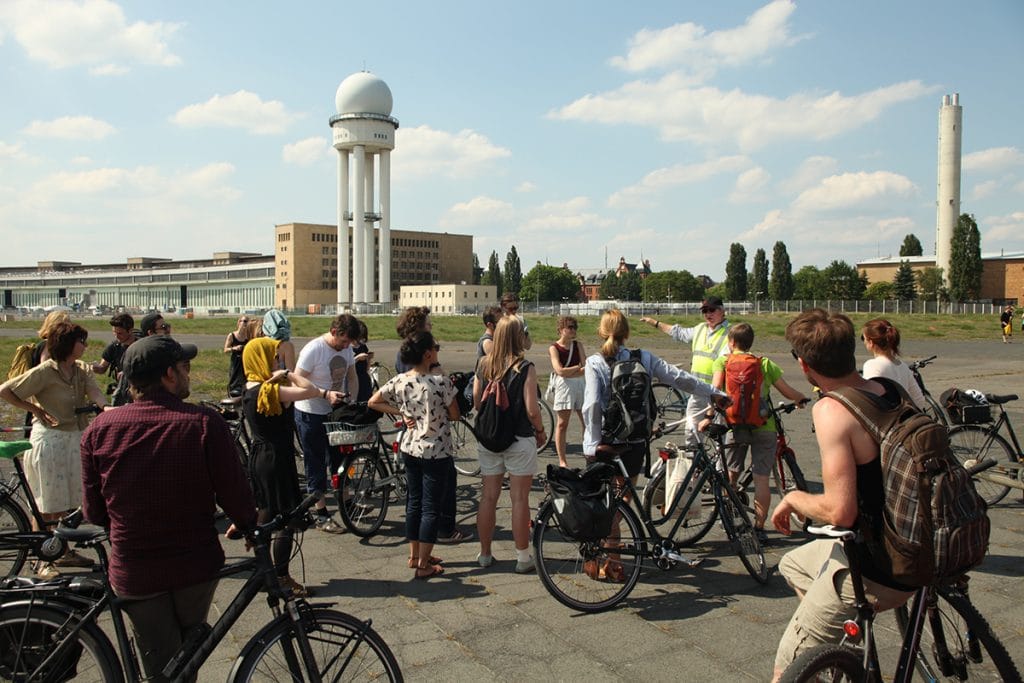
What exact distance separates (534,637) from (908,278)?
11056 centimetres

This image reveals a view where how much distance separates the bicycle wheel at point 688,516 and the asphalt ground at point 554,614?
0.70 feet

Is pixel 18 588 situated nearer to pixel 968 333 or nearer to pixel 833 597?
pixel 833 597

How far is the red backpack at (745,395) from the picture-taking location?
6.19 meters

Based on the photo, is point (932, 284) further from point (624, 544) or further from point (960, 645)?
point (960, 645)

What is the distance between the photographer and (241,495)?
3.11 m

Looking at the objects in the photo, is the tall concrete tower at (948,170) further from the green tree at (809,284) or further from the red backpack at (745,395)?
the red backpack at (745,395)


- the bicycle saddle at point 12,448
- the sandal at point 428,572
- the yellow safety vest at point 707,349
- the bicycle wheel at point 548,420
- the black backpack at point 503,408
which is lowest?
the sandal at point 428,572

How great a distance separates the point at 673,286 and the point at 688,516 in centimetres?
14537

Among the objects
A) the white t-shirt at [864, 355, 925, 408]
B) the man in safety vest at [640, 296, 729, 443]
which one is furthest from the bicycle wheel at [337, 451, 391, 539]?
the white t-shirt at [864, 355, 925, 408]

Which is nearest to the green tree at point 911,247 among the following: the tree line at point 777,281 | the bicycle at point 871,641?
the tree line at point 777,281

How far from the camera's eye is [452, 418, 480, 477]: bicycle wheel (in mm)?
9039

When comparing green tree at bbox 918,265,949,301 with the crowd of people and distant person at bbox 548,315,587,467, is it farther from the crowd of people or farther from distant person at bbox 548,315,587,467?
the crowd of people

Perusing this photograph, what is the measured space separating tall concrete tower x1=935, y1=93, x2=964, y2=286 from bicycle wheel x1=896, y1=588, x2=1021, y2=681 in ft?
334

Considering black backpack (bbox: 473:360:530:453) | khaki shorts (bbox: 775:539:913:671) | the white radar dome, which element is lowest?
khaki shorts (bbox: 775:539:913:671)
